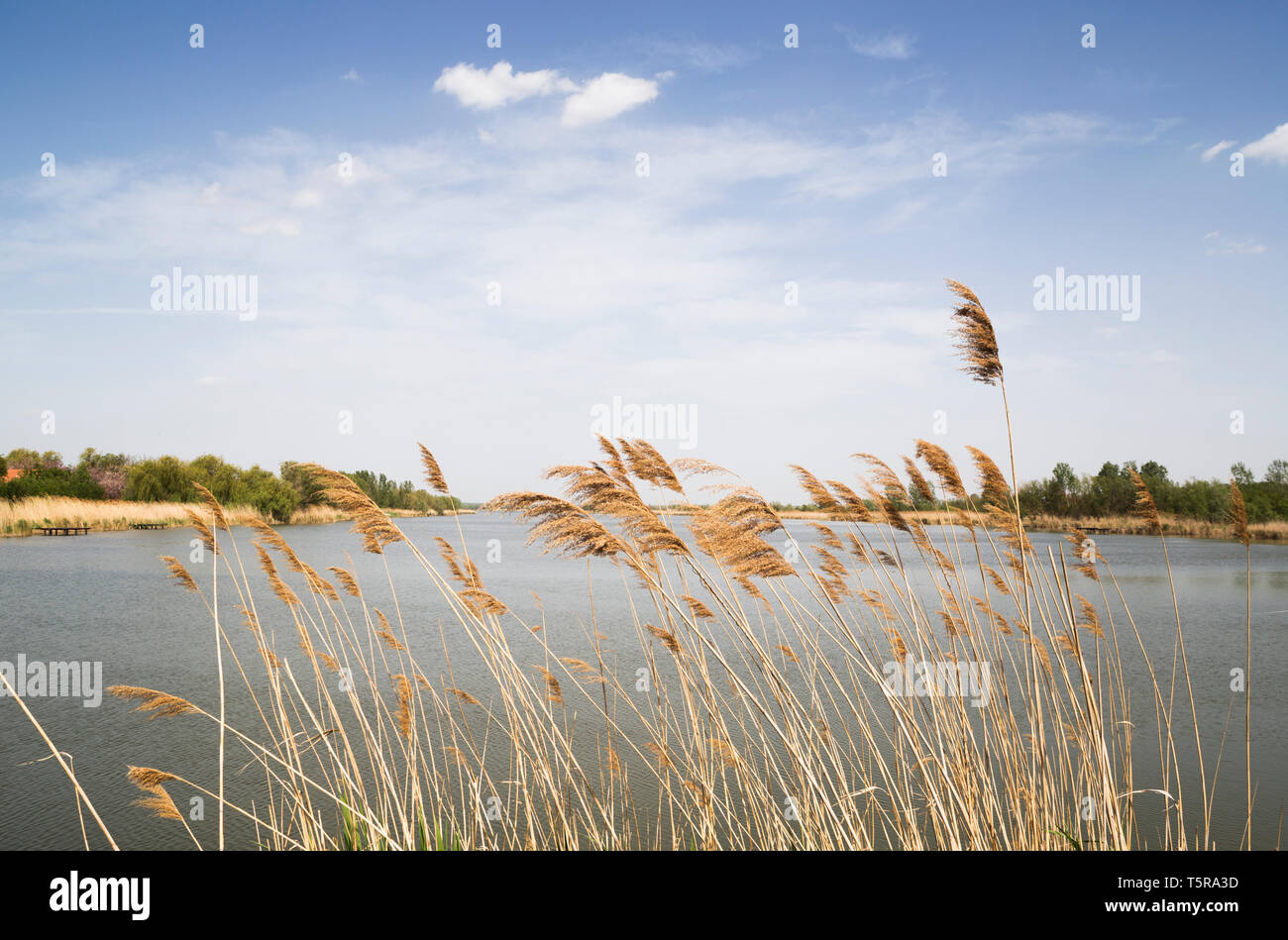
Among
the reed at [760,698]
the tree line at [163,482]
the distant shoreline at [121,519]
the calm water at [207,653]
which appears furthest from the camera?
the tree line at [163,482]

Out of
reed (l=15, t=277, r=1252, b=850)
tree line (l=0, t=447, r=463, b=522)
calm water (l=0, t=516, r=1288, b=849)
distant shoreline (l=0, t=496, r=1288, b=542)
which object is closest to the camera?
reed (l=15, t=277, r=1252, b=850)

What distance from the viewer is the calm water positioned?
6203mm

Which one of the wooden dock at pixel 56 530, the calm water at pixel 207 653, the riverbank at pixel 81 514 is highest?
the riverbank at pixel 81 514

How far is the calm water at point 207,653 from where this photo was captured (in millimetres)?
6203

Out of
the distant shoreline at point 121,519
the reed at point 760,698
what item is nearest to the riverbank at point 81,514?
the distant shoreline at point 121,519

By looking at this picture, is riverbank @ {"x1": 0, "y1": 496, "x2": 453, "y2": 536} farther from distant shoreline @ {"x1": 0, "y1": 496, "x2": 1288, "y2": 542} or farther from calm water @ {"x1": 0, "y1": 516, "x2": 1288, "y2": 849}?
calm water @ {"x1": 0, "y1": 516, "x2": 1288, "y2": 849}

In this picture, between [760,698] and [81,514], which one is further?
[81,514]

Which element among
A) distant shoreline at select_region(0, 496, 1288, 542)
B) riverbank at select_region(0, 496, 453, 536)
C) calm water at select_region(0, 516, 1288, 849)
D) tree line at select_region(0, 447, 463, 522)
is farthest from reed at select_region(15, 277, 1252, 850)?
tree line at select_region(0, 447, 463, 522)

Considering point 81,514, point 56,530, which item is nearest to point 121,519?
point 81,514

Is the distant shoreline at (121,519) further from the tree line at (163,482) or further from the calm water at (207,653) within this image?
the calm water at (207,653)

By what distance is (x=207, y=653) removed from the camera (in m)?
11.0

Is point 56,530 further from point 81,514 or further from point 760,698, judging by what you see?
point 760,698

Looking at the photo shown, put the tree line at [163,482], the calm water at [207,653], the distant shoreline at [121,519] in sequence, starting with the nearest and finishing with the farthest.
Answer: the calm water at [207,653], the distant shoreline at [121,519], the tree line at [163,482]
